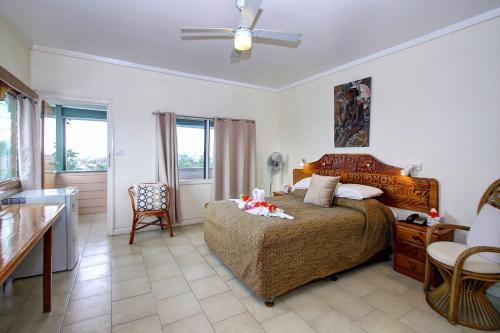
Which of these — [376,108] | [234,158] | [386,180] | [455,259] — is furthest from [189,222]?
[455,259]

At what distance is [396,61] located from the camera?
116 inches

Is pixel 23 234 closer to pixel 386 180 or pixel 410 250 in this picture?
pixel 410 250

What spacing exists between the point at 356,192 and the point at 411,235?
669 mm

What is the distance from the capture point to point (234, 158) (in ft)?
14.7

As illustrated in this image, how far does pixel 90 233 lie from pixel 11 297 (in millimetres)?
1773

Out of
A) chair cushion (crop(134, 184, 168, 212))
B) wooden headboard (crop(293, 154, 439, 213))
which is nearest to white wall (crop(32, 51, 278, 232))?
chair cushion (crop(134, 184, 168, 212))

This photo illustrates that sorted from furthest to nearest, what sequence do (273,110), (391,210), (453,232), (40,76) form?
1. (273,110)
2. (40,76)
3. (391,210)
4. (453,232)

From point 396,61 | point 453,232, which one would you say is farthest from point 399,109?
point 453,232

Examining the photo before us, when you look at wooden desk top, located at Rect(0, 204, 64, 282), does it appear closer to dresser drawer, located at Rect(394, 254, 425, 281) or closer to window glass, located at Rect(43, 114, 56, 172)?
window glass, located at Rect(43, 114, 56, 172)

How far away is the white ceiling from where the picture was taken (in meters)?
2.19

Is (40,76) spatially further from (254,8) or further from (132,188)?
(254,8)

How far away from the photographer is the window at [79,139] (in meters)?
4.94

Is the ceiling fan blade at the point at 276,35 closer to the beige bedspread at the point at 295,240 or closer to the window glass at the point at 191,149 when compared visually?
the beige bedspread at the point at 295,240

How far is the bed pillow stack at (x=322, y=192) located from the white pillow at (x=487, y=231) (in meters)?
1.28
